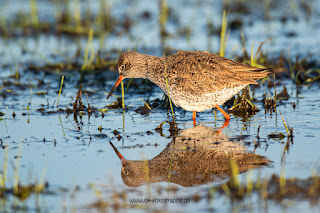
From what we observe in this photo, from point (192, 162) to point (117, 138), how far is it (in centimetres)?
158

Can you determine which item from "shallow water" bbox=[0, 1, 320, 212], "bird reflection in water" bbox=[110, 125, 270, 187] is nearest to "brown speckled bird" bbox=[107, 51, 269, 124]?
"shallow water" bbox=[0, 1, 320, 212]

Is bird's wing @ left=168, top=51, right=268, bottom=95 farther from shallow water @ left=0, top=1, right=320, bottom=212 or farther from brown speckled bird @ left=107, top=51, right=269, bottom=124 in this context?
shallow water @ left=0, top=1, right=320, bottom=212

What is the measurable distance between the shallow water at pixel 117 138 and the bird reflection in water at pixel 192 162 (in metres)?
0.03

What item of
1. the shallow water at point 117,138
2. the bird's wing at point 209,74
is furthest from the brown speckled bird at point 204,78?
the shallow water at point 117,138

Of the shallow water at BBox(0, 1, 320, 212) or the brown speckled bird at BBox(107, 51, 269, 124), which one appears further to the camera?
the brown speckled bird at BBox(107, 51, 269, 124)

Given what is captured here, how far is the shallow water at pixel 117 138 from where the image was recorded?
17.6 feet

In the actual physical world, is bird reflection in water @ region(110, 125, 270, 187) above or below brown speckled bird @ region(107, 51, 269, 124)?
below

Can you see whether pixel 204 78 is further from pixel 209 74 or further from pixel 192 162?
pixel 192 162

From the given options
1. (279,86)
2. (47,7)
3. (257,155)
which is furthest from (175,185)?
(47,7)

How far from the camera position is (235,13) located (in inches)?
651

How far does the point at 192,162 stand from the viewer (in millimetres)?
6242

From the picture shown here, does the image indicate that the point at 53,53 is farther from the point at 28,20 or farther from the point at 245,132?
the point at 245,132

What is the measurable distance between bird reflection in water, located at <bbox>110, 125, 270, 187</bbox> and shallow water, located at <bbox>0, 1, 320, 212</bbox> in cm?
3

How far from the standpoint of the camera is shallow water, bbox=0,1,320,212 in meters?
5.37
